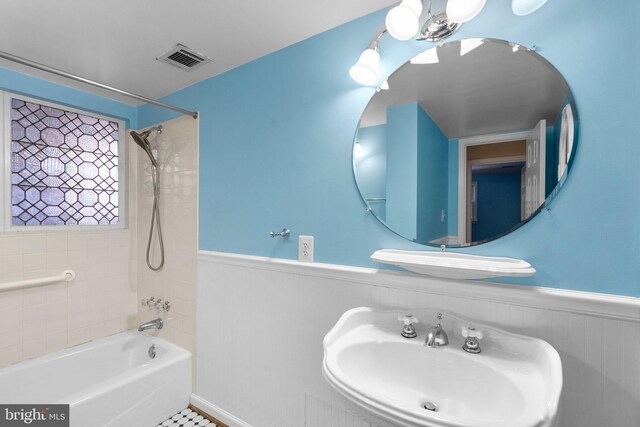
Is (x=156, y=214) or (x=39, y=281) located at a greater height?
(x=156, y=214)

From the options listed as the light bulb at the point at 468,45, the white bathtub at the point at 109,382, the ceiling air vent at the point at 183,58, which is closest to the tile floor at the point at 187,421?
the white bathtub at the point at 109,382

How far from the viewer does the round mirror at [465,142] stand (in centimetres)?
102

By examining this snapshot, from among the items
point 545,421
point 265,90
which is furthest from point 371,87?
point 545,421

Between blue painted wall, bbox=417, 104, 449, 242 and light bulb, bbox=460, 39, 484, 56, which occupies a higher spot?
light bulb, bbox=460, 39, 484, 56

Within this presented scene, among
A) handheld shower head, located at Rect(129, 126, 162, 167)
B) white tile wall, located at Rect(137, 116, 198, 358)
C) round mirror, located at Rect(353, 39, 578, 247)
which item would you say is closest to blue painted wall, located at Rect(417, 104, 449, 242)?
round mirror, located at Rect(353, 39, 578, 247)

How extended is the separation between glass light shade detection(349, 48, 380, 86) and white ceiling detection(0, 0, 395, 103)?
26 centimetres

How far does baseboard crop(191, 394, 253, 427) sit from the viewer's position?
69.6 inches

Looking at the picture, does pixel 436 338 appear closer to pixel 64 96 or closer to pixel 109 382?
pixel 109 382

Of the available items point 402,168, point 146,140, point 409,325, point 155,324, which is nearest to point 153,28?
point 146,140

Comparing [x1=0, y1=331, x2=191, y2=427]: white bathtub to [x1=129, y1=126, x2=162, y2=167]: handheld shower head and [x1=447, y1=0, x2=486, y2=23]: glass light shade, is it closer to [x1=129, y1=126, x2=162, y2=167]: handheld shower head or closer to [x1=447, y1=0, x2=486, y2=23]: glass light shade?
[x1=129, y1=126, x2=162, y2=167]: handheld shower head

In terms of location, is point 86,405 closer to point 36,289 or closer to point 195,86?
point 36,289

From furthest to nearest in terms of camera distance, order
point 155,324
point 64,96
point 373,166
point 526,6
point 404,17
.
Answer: point 155,324 < point 64,96 < point 373,166 < point 404,17 < point 526,6

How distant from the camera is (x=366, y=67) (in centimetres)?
122

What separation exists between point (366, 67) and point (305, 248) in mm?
886
